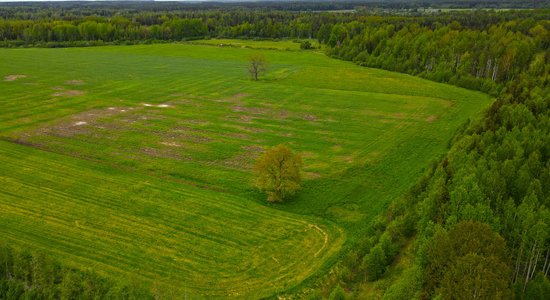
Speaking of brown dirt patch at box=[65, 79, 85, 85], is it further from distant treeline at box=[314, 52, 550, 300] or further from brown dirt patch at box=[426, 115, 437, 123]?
distant treeline at box=[314, 52, 550, 300]

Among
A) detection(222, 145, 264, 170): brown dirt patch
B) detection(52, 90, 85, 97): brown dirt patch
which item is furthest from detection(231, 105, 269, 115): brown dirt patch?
detection(52, 90, 85, 97): brown dirt patch

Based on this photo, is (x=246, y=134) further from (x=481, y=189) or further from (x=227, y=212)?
(x=481, y=189)

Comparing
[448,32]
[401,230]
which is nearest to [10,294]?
[401,230]

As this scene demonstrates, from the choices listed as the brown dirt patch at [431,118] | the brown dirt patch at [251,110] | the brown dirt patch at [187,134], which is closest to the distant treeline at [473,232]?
the brown dirt patch at [431,118]

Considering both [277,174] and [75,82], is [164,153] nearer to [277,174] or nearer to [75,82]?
[277,174]

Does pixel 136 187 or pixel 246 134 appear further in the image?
pixel 246 134

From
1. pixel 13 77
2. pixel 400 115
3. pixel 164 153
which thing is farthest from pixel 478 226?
pixel 13 77
